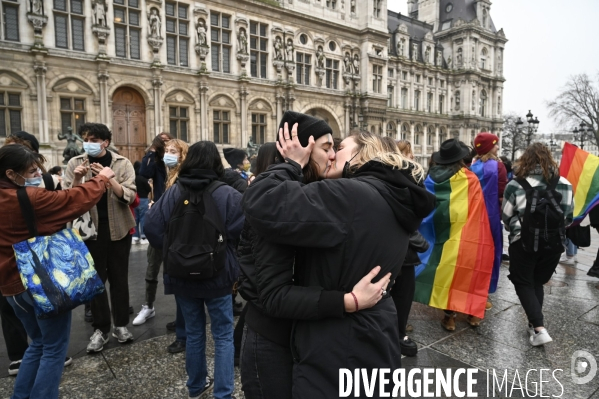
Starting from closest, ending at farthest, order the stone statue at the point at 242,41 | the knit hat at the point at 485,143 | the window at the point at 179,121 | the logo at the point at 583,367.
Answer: the logo at the point at 583,367
the knit hat at the point at 485,143
the window at the point at 179,121
the stone statue at the point at 242,41

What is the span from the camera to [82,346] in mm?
4117

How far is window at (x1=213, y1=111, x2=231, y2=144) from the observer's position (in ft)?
70.8

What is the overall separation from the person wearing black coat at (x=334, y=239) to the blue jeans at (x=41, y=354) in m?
1.99

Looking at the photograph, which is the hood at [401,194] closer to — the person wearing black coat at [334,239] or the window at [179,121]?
the person wearing black coat at [334,239]

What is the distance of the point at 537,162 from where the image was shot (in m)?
4.13

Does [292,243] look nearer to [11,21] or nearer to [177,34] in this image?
[11,21]

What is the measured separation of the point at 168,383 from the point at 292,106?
2209 centimetres

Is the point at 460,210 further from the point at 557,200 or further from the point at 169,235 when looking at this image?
the point at 169,235

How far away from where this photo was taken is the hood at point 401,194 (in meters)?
1.70

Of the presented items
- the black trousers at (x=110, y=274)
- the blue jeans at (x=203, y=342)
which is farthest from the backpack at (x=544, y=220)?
the black trousers at (x=110, y=274)

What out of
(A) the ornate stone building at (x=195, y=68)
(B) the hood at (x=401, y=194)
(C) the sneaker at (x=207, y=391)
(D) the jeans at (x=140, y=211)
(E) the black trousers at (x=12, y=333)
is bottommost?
(C) the sneaker at (x=207, y=391)

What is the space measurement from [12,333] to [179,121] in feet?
58.4

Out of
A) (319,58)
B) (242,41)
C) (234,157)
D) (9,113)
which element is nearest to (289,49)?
(319,58)

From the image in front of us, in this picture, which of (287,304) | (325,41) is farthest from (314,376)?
(325,41)
